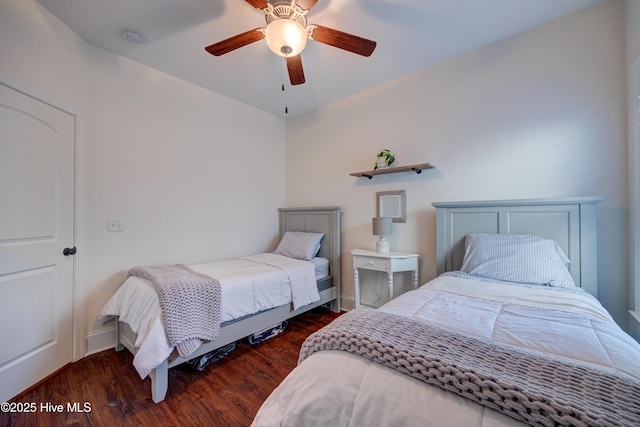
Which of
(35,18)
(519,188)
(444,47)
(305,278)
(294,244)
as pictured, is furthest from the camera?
(294,244)

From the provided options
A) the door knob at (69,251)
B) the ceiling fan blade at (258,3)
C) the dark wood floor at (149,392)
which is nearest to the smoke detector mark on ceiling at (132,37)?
the ceiling fan blade at (258,3)

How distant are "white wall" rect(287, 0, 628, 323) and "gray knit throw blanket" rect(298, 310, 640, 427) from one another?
68.9 inches

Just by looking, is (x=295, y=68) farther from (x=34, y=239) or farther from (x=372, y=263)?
(x=34, y=239)

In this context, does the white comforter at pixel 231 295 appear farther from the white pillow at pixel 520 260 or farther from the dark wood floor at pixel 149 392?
the white pillow at pixel 520 260

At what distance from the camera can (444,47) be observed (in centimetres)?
233

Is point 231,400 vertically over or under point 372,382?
under

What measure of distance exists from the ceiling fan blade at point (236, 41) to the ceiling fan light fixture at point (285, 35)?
0.13 m

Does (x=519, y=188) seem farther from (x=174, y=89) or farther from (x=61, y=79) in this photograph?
(x=61, y=79)

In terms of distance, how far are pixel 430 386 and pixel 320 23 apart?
2354mm

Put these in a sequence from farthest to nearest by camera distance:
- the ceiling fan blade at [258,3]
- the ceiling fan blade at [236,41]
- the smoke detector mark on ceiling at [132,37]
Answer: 1. the smoke detector mark on ceiling at [132,37]
2. the ceiling fan blade at [236,41]
3. the ceiling fan blade at [258,3]

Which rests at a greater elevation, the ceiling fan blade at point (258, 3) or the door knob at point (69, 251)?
the ceiling fan blade at point (258, 3)

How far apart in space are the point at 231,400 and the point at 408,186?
2399 millimetres

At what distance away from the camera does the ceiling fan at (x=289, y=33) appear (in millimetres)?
1542

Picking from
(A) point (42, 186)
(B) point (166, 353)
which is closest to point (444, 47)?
(B) point (166, 353)
